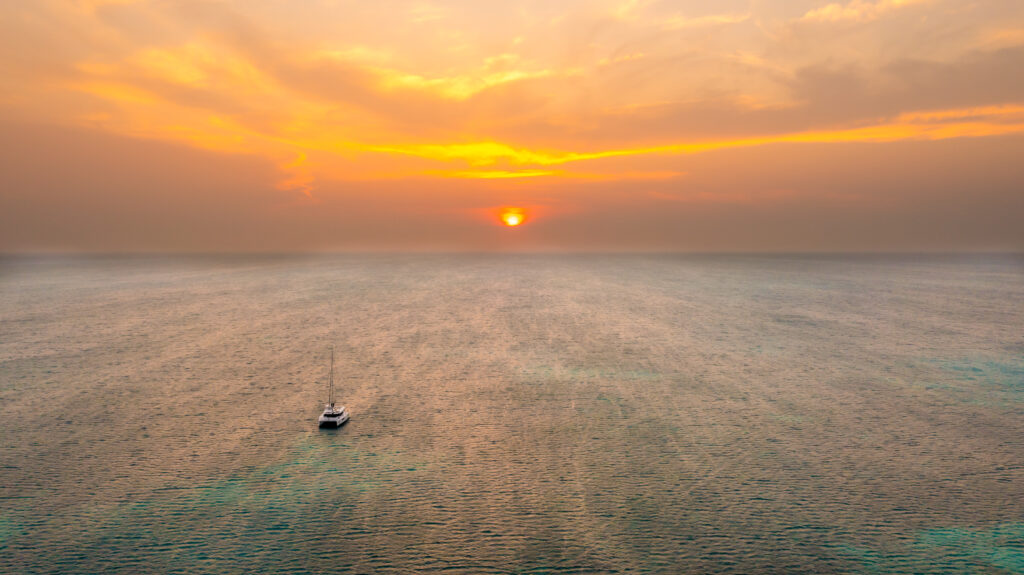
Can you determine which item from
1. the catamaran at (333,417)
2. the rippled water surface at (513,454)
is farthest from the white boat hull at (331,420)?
the rippled water surface at (513,454)

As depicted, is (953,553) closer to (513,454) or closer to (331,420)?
(513,454)

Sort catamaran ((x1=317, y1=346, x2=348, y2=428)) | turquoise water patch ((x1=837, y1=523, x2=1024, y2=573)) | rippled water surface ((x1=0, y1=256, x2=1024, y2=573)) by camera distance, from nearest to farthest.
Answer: turquoise water patch ((x1=837, y1=523, x2=1024, y2=573)) < rippled water surface ((x1=0, y1=256, x2=1024, y2=573)) < catamaran ((x1=317, y1=346, x2=348, y2=428))

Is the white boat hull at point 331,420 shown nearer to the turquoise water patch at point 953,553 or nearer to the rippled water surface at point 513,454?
the rippled water surface at point 513,454

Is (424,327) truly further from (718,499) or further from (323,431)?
(718,499)

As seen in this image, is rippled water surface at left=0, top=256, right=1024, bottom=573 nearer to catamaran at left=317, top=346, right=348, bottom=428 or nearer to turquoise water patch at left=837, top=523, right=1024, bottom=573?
turquoise water patch at left=837, top=523, right=1024, bottom=573

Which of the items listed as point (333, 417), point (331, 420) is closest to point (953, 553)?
point (331, 420)

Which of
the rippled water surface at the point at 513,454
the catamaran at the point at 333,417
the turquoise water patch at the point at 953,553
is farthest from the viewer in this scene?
the catamaran at the point at 333,417

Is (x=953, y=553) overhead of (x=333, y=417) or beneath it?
beneath

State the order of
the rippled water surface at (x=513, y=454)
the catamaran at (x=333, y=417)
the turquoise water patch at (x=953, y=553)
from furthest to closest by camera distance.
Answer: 1. the catamaran at (x=333, y=417)
2. the rippled water surface at (x=513, y=454)
3. the turquoise water patch at (x=953, y=553)

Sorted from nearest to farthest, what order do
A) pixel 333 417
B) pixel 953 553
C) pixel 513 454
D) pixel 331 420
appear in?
pixel 953 553
pixel 513 454
pixel 331 420
pixel 333 417

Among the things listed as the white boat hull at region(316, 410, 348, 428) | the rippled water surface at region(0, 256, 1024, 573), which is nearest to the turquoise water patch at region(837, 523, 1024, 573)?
the rippled water surface at region(0, 256, 1024, 573)
